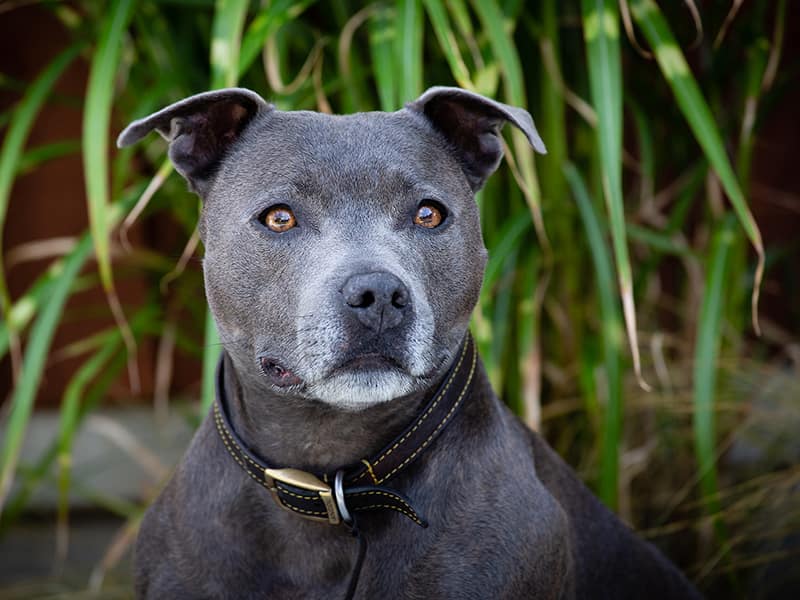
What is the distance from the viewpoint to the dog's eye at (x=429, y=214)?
1.97 m

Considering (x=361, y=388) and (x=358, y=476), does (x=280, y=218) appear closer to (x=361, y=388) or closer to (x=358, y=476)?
(x=361, y=388)

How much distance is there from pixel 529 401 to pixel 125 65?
1.64 meters

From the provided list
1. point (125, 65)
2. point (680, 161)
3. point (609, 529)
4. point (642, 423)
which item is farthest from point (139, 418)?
point (609, 529)

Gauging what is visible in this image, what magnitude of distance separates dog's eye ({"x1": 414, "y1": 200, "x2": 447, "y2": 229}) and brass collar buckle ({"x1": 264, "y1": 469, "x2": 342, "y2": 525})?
50 cm

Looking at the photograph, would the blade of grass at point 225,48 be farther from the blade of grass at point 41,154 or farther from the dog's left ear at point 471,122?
the blade of grass at point 41,154

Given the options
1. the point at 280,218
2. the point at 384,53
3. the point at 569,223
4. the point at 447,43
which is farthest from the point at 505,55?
the point at 280,218

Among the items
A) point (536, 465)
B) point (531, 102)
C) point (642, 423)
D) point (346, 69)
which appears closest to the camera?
point (536, 465)

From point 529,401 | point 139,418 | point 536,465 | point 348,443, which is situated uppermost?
point 348,443

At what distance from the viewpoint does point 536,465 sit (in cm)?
222

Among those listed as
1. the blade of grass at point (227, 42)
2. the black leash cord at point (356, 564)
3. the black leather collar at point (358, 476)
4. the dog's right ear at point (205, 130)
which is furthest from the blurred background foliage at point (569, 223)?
the black leash cord at point (356, 564)

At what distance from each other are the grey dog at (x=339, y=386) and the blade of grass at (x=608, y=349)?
77 cm

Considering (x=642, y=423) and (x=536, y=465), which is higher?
(x=536, y=465)

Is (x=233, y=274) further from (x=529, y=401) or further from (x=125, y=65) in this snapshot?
(x=125, y=65)

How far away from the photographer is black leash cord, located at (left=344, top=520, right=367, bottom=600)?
1884 mm
